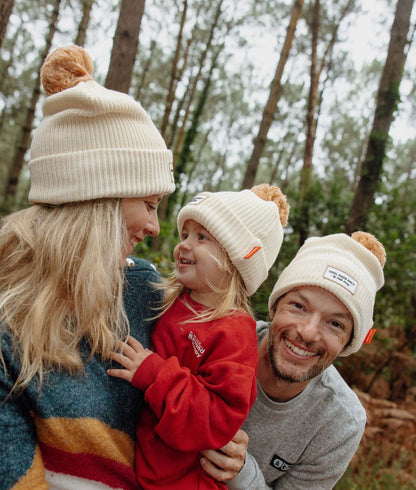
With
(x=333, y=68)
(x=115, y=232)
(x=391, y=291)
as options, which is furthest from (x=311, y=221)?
(x=333, y=68)

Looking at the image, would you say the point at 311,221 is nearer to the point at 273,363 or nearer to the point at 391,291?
the point at 391,291

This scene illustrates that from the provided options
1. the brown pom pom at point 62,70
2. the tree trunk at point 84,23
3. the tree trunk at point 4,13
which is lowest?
the brown pom pom at point 62,70

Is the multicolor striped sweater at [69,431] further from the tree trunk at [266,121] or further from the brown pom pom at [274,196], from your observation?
the tree trunk at [266,121]

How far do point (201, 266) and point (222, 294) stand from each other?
178 mm

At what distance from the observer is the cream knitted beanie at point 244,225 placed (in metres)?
1.93

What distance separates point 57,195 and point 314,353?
1.51m

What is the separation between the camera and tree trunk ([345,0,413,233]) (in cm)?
681

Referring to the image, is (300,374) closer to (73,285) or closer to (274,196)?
(274,196)

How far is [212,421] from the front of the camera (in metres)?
1.56

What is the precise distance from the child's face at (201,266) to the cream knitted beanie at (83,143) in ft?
1.28

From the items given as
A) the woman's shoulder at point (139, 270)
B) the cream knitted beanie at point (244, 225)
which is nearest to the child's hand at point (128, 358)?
the woman's shoulder at point (139, 270)

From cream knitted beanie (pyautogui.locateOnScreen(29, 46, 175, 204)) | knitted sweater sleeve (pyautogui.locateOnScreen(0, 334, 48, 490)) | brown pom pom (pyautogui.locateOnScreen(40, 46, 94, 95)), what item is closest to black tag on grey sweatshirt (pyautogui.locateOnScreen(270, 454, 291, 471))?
knitted sweater sleeve (pyautogui.locateOnScreen(0, 334, 48, 490))

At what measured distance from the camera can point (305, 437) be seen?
→ 2119mm

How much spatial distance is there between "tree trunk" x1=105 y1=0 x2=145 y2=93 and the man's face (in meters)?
3.52
